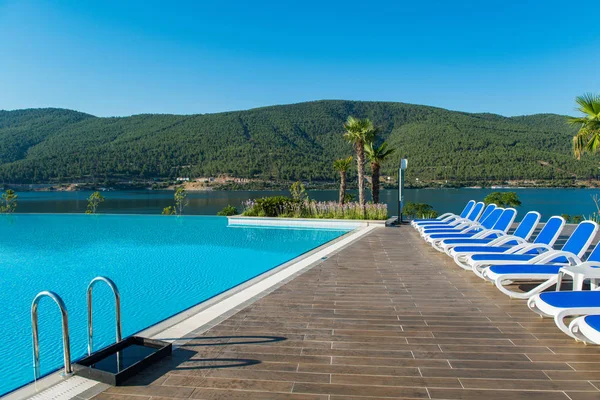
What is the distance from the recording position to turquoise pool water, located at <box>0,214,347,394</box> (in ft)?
15.1

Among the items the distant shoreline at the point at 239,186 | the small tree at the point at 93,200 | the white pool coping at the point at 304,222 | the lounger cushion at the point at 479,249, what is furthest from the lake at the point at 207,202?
the lounger cushion at the point at 479,249

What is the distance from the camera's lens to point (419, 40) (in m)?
32.2

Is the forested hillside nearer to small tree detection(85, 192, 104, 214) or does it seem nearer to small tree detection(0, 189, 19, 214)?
small tree detection(85, 192, 104, 214)

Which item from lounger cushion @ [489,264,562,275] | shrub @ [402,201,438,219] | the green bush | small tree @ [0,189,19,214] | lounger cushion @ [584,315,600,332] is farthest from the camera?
small tree @ [0,189,19,214]

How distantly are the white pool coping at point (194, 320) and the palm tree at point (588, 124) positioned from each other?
5.06 metres

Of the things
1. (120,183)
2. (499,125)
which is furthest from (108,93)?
(499,125)

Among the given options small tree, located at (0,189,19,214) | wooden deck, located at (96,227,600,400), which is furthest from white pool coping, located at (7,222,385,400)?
Result: small tree, located at (0,189,19,214)

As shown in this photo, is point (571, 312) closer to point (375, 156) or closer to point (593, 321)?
point (593, 321)

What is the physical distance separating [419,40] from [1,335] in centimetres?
3337

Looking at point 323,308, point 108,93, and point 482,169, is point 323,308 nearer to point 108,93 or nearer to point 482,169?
point 108,93

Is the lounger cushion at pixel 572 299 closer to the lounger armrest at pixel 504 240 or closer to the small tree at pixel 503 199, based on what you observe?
the lounger armrest at pixel 504 240

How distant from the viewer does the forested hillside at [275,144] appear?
52.8 metres

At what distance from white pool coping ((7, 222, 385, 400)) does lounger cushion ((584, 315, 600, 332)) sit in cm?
278

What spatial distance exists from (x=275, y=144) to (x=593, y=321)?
63821 millimetres
